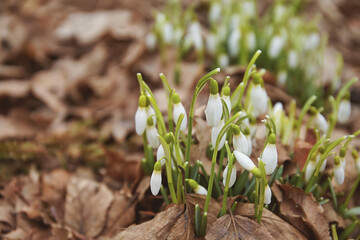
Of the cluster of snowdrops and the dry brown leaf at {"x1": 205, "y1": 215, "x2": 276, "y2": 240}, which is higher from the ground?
the cluster of snowdrops

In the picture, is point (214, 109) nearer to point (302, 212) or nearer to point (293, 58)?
point (302, 212)

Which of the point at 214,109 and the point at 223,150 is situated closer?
the point at 214,109

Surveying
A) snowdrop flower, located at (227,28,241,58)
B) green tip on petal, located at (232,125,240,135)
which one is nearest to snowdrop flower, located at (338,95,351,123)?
green tip on petal, located at (232,125,240,135)

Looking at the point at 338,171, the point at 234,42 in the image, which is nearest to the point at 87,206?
the point at 338,171

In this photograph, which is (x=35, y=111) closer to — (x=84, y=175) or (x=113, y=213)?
(x=84, y=175)

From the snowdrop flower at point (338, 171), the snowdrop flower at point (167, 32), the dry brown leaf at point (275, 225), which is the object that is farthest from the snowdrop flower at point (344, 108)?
the snowdrop flower at point (167, 32)

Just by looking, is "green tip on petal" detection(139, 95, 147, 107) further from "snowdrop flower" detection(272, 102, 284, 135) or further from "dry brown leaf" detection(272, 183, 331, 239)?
"snowdrop flower" detection(272, 102, 284, 135)
